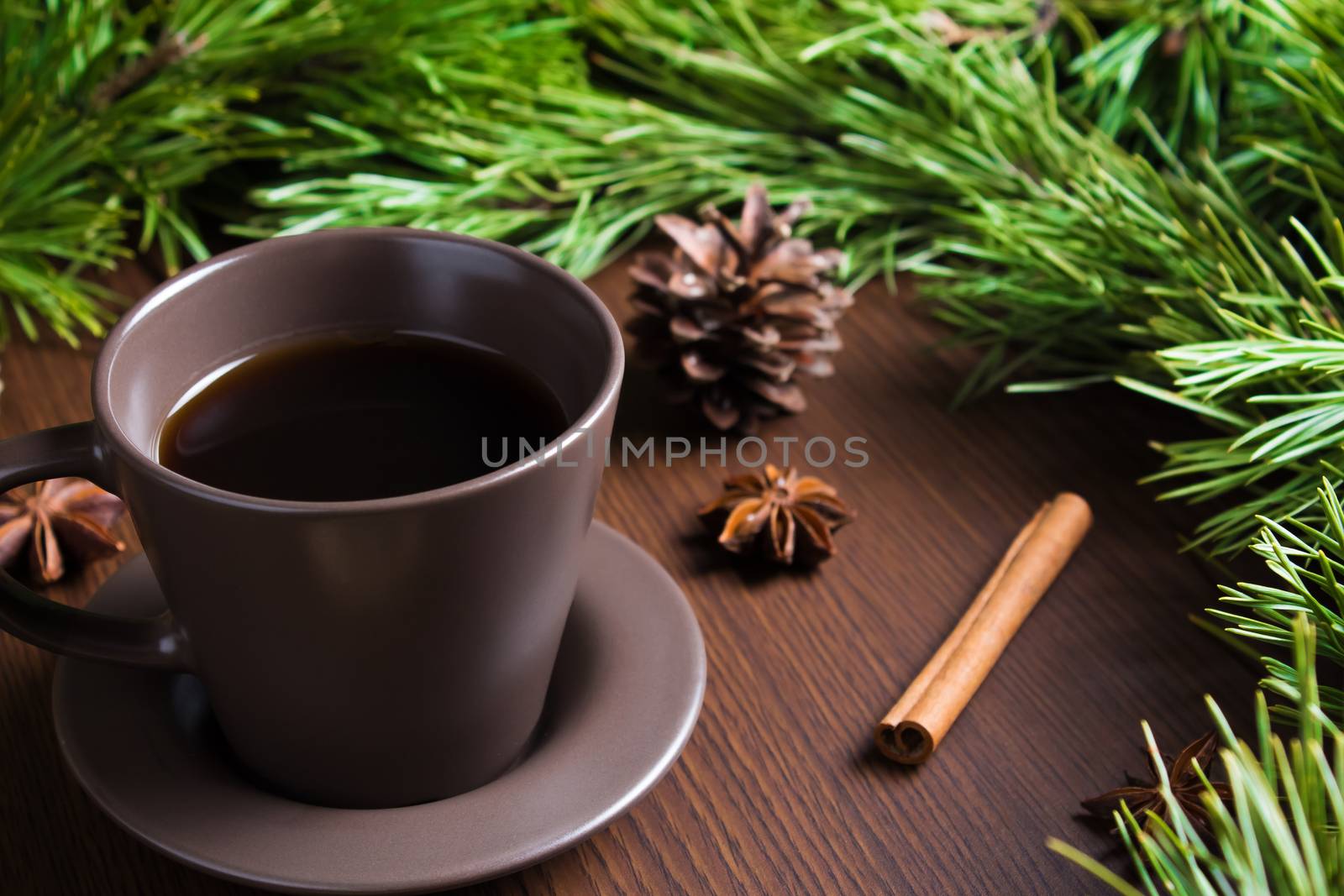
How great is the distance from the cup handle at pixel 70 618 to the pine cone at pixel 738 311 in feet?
1.02

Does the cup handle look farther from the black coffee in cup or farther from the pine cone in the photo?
the pine cone

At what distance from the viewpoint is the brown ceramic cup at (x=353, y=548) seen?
360 mm

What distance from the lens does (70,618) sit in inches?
16.6

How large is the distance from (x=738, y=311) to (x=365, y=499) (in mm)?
283

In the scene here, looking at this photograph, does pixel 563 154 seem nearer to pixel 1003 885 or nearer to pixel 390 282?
pixel 390 282

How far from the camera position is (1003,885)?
0.44 metres

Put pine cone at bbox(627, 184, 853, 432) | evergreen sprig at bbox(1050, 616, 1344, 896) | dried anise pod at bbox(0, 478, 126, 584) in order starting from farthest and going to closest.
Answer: pine cone at bbox(627, 184, 853, 432) → dried anise pod at bbox(0, 478, 126, 584) → evergreen sprig at bbox(1050, 616, 1344, 896)

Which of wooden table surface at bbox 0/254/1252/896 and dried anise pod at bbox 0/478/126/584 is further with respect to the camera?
dried anise pod at bbox 0/478/126/584

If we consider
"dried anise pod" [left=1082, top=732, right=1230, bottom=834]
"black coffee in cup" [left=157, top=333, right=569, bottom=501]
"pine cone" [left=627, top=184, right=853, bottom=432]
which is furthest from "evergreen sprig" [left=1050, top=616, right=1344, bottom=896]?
"pine cone" [left=627, top=184, right=853, bottom=432]

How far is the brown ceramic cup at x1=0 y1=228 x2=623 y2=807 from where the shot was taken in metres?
0.36

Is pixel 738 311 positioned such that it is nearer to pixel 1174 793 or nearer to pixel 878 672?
pixel 878 672

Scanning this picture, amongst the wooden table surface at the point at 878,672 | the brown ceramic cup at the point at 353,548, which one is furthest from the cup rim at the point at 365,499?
the wooden table surface at the point at 878,672

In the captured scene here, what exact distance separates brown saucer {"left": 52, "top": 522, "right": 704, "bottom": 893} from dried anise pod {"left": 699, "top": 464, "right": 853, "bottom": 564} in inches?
3.7

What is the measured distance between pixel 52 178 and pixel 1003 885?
0.62m
